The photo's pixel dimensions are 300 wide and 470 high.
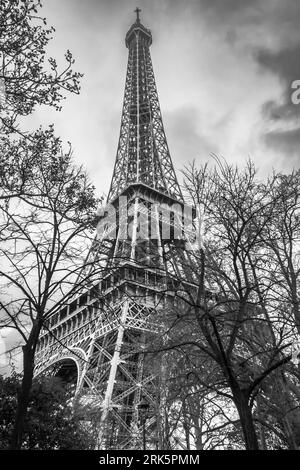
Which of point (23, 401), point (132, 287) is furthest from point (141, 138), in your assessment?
point (23, 401)

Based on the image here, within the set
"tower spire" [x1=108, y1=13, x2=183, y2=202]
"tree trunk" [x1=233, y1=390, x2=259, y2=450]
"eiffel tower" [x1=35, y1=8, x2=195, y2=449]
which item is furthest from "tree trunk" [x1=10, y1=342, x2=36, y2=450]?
"tower spire" [x1=108, y1=13, x2=183, y2=202]

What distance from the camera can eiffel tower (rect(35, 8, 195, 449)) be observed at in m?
10.0

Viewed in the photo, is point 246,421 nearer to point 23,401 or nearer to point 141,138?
point 23,401

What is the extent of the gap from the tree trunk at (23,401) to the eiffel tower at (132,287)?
2.16ft

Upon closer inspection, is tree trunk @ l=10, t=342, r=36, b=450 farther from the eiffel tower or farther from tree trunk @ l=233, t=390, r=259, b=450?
tree trunk @ l=233, t=390, r=259, b=450

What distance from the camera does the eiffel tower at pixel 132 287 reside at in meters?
10.0

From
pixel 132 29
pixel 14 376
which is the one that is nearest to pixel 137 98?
pixel 132 29

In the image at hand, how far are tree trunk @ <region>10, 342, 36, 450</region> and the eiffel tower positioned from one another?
66cm

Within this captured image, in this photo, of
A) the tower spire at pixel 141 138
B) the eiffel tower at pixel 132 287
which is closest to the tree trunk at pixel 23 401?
the eiffel tower at pixel 132 287

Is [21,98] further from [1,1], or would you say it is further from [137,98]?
[137,98]

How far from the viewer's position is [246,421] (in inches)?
254

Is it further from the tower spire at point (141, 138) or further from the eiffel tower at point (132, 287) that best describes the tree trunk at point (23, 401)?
the tower spire at point (141, 138)
